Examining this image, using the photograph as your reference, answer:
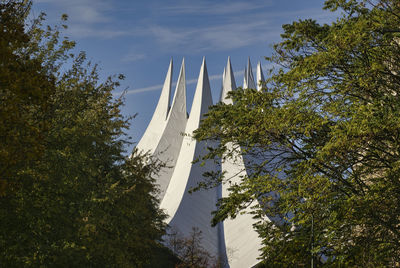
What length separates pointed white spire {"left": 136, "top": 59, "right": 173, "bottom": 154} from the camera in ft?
151

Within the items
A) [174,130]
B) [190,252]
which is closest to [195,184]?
[190,252]

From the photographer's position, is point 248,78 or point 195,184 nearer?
point 195,184

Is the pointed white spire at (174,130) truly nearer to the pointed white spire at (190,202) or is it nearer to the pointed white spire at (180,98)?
the pointed white spire at (180,98)

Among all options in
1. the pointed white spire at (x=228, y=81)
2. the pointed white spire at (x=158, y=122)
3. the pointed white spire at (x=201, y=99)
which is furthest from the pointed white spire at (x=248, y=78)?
the pointed white spire at (x=158, y=122)

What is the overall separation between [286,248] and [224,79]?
38538 millimetres

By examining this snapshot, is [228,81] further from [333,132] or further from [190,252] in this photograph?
[333,132]

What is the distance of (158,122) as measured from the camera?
47969mm

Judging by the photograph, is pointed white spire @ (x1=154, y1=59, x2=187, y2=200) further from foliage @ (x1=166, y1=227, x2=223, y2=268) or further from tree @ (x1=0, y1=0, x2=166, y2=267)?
tree @ (x1=0, y1=0, x2=166, y2=267)

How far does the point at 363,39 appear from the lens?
25.7ft

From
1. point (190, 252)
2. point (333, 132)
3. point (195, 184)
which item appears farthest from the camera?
point (195, 184)

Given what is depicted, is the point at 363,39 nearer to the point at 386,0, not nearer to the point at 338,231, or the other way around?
the point at 386,0

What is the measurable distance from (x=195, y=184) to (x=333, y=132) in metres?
27.7

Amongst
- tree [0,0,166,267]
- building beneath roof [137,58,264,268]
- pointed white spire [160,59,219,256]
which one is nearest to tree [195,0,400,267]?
tree [0,0,166,267]

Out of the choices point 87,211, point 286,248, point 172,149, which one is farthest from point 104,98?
point 172,149
